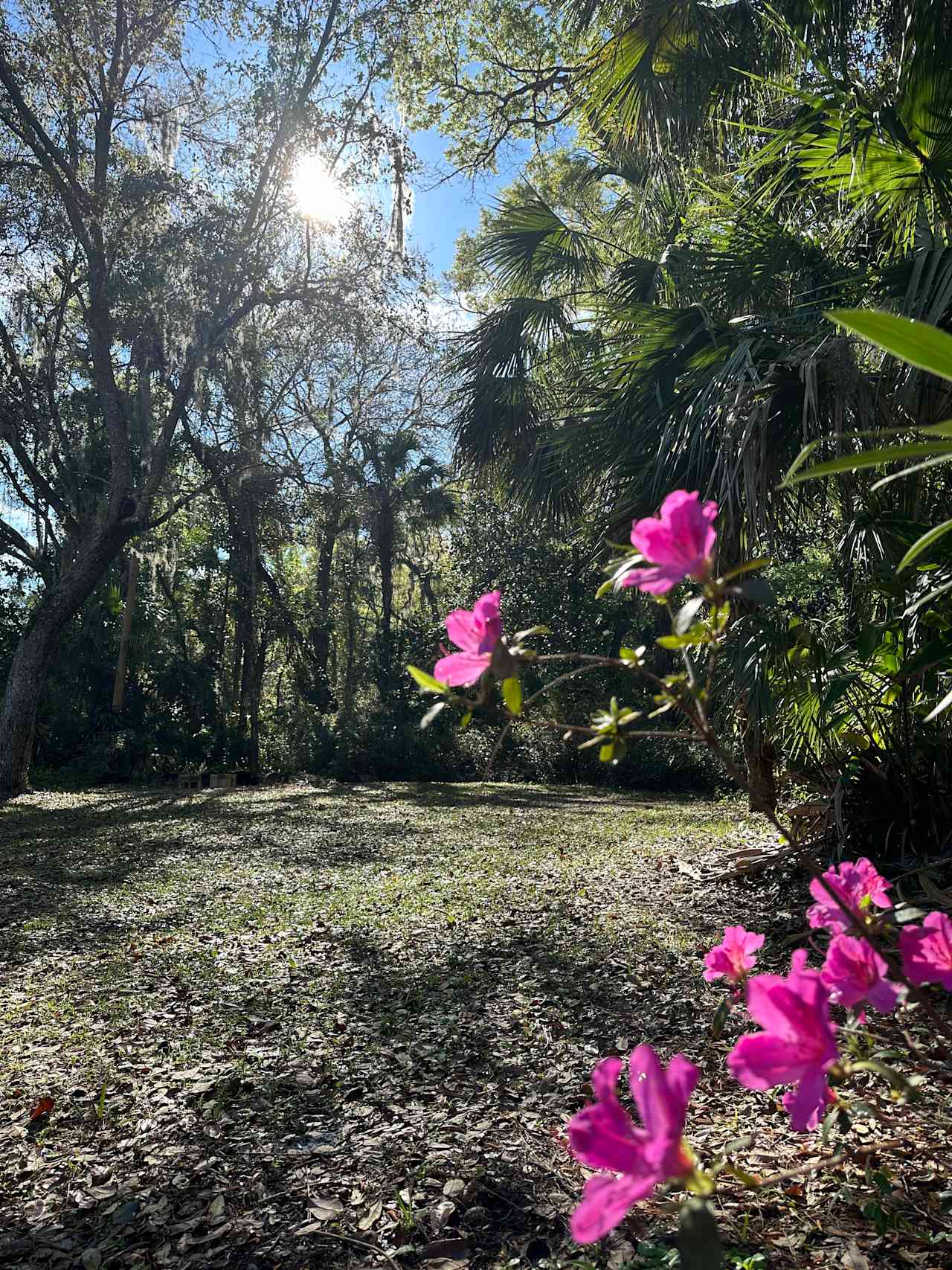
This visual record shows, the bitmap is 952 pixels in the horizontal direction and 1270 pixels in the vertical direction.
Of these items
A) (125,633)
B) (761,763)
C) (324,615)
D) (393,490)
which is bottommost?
(761,763)

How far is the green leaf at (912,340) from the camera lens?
26.3 inches

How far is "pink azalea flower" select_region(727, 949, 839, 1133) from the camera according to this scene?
2.15ft

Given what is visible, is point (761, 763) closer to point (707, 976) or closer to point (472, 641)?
point (707, 976)

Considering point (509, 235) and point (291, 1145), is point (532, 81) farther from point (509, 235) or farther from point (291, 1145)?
point (291, 1145)

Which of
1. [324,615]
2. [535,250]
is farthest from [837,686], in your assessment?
[324,615]

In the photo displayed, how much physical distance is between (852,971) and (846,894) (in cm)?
24

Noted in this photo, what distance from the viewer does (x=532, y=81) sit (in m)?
10.1

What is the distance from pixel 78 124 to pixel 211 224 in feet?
5.96

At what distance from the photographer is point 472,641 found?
85cm

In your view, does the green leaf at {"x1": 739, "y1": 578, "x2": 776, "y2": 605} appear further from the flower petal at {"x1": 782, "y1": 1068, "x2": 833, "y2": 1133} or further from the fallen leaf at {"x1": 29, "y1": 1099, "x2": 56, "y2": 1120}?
the fallen leaf at {"x1": 29, "y1": 1099, "x2": 56, "y2": 1120}

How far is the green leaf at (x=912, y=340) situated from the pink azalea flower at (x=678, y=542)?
183 millimetres

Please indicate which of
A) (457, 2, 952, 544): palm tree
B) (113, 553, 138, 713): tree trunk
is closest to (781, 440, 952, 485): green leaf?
(457, 2, 952, 544): palm tree

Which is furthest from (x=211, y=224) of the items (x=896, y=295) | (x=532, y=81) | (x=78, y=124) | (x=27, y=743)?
(x=896, y=295)

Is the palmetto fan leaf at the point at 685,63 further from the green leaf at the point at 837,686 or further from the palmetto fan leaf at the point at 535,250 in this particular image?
the green leaf at the point at 837,686
